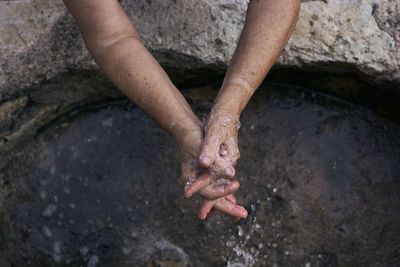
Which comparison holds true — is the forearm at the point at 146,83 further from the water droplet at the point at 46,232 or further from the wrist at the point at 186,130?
the water droplet at the point at 46,232

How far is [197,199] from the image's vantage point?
2.02 meters

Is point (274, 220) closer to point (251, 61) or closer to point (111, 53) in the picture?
point (251, 61)

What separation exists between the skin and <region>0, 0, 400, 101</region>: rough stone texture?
0.39 metres

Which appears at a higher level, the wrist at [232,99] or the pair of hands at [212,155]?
the wrist at [232,99]

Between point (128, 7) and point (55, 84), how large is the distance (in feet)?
1.72

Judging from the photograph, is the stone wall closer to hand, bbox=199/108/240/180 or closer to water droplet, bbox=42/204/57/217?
water droplet, bbox=42/204/57/217

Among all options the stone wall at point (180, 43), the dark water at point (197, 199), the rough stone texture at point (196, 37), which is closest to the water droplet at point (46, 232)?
the dark water at point (197, 199)

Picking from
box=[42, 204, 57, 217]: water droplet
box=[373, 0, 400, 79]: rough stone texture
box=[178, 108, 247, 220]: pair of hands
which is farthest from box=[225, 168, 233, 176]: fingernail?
box=[42, 204, 57, 217]: water droplet

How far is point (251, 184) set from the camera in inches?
79.0

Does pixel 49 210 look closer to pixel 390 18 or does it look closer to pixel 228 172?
pixel 228 172

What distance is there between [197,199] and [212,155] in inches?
29.1

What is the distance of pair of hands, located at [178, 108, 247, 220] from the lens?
1.35m

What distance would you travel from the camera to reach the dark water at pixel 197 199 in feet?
6.26

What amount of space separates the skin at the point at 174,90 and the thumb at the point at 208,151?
24mm
